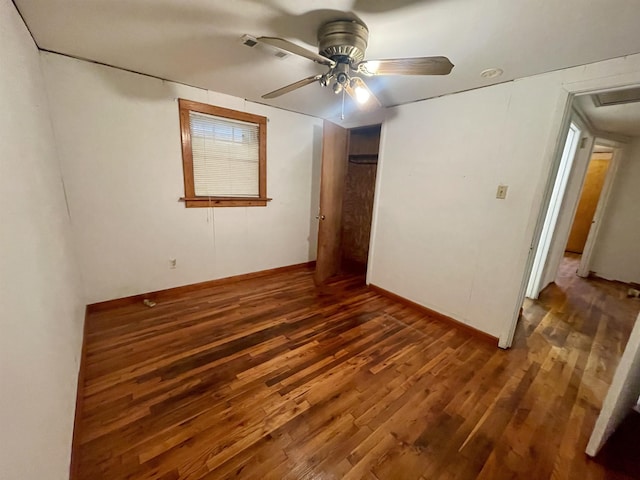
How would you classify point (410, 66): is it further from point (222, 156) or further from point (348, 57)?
point (222, 156)

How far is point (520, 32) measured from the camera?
1448mm

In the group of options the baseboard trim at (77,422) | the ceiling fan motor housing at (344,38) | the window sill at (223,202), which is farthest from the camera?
the window sill at (223,202)

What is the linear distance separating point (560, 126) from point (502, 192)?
0.59 m

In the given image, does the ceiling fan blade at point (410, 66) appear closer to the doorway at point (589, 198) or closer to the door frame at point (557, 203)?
the door frame at point (557, 203)

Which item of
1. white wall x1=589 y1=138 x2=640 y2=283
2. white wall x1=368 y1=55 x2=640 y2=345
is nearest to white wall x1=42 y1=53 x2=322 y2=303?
white wall x1=368 y1=55 x2=640 y2=345

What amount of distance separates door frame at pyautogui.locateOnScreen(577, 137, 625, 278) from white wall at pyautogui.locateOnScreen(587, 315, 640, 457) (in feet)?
12.9

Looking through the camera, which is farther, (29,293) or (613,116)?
(613,116)

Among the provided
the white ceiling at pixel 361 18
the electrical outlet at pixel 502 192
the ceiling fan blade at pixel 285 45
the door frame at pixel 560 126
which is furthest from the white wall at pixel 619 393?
the ceiling fan blade at pixel 285 45

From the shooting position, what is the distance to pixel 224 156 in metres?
3.05

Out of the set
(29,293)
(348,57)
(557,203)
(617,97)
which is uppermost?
(617,97)

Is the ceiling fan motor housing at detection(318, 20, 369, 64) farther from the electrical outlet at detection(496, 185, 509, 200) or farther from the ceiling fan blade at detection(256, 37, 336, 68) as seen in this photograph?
the electrical outlet at detection(496, 185, 509, 200)

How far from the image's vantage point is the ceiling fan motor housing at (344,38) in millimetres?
1443

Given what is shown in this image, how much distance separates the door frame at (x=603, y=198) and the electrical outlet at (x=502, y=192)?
9.66 ft

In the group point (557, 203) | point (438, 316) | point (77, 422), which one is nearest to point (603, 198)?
point (557, 203)
